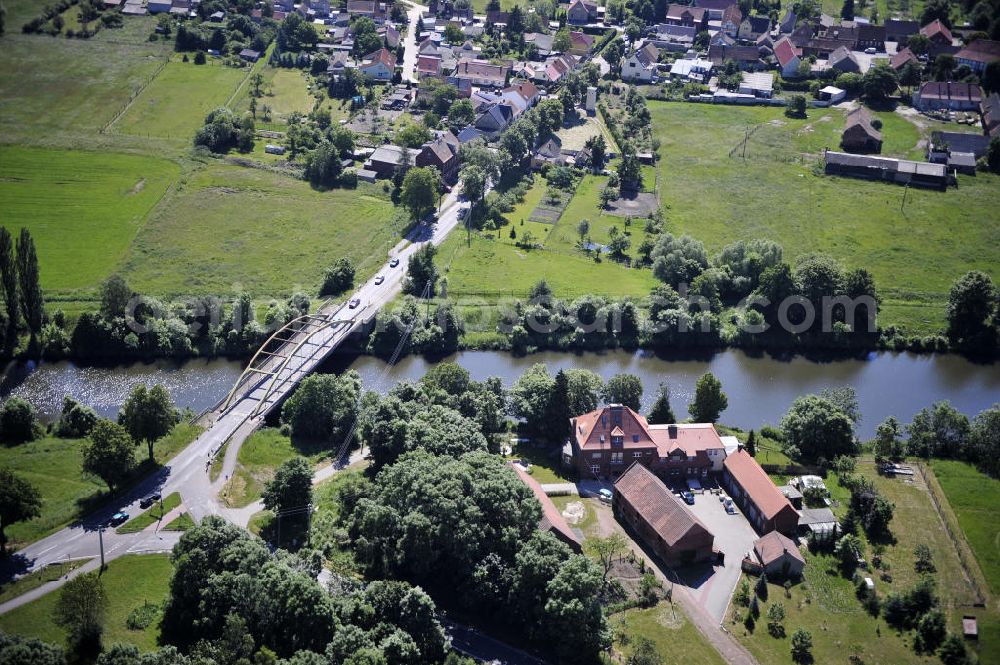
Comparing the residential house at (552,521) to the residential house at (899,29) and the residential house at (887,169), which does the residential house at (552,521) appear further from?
the residential house at (899,29)

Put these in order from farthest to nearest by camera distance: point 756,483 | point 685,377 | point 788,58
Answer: point 788,58
point 685,377
point 756,483

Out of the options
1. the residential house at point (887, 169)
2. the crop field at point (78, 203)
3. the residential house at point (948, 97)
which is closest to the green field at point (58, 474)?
the crop field at point (78, 203)

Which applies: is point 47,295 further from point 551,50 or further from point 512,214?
point 551,50

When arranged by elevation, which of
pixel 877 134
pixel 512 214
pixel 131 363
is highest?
pixel 877 134

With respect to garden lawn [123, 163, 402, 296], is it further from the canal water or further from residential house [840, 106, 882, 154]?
residential house [840, 106, 882, 154]

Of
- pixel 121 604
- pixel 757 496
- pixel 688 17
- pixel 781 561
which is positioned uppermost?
pixel 688 17

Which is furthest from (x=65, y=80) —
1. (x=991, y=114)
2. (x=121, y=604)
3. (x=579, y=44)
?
(x=991, y=114)

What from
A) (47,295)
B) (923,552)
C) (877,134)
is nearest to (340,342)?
(47,295)

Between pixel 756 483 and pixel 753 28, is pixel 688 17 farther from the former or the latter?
pixel 756 483
